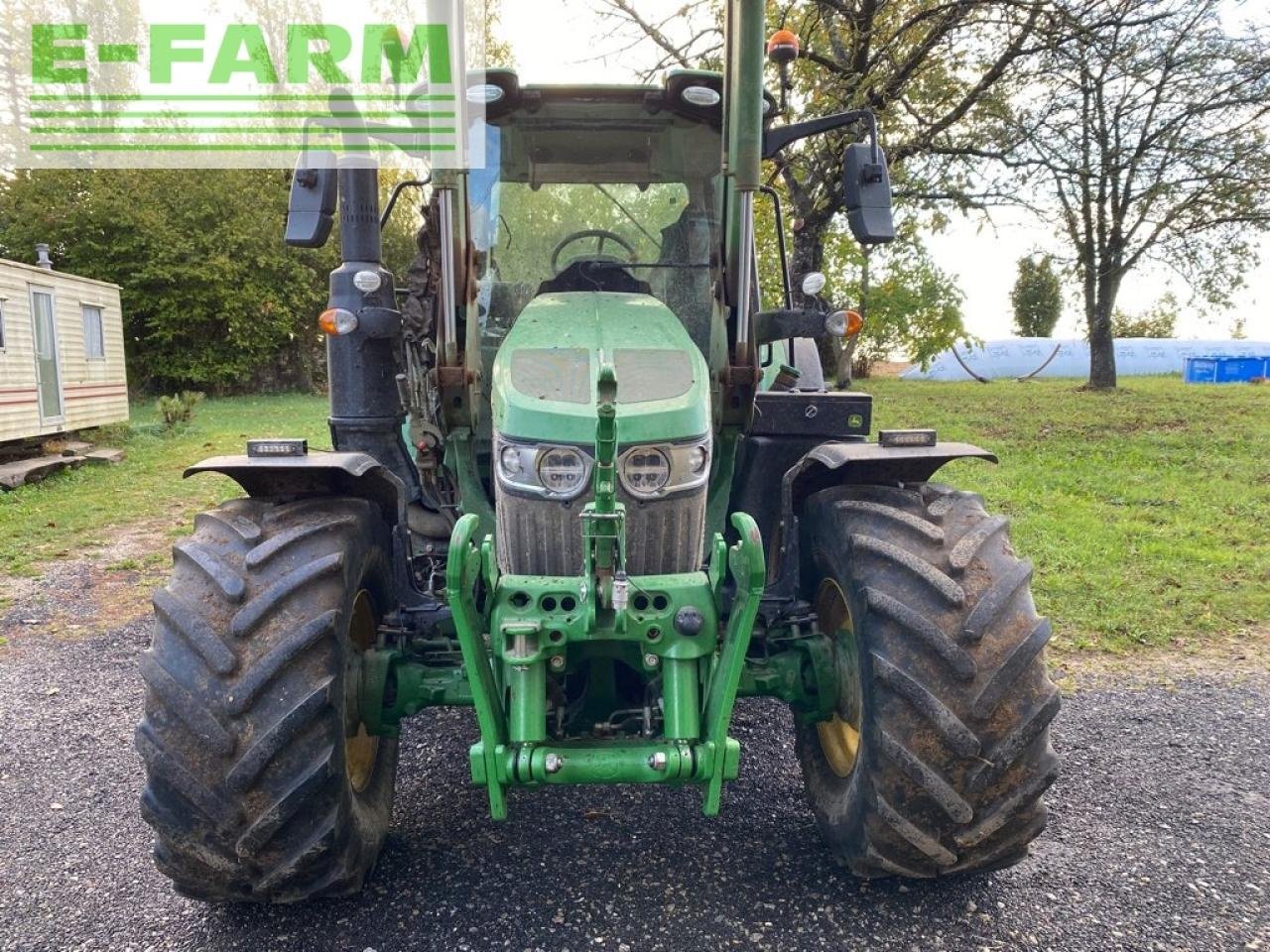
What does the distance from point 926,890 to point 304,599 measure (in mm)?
A: 2082

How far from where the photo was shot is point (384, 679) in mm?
3082

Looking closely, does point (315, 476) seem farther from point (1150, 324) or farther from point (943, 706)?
point (1150, 324)

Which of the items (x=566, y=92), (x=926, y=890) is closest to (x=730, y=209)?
(x=566, y=92)

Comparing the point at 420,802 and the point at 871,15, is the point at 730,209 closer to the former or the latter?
the point at 420,802

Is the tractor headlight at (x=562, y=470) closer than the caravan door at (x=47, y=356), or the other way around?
the tractor headlight at (x=562, y=470)

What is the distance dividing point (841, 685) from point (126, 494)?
10017 millimetres

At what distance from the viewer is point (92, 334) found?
1550cm

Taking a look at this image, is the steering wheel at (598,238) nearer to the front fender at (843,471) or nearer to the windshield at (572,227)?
the windshield at (572,227)

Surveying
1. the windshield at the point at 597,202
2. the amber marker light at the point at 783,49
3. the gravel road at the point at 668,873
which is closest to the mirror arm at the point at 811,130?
the amber marker light at the point at 783,49

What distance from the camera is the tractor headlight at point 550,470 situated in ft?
9.65

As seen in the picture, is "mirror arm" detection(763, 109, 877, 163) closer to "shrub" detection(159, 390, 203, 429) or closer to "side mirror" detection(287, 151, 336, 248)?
"side mirror" detection(287, 151, 336, 248)

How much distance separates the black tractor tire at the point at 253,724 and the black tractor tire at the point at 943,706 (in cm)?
150

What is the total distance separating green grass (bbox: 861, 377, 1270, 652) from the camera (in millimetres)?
6023

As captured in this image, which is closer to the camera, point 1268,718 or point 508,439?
point 508,439
